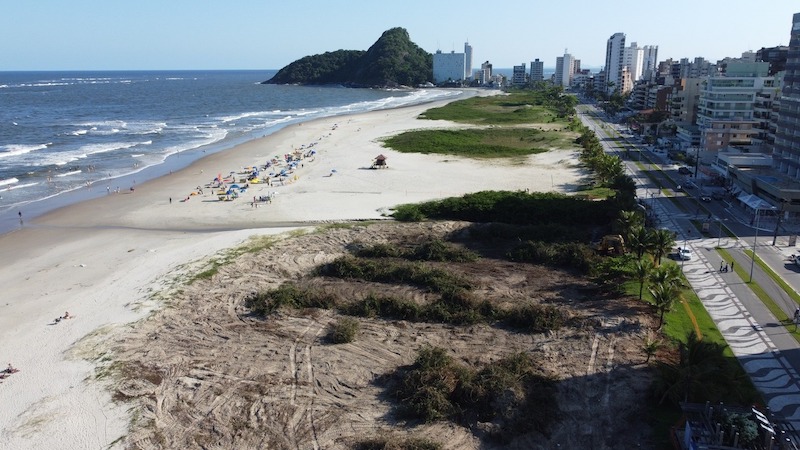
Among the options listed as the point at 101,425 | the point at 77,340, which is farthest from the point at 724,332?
the point at 77,340

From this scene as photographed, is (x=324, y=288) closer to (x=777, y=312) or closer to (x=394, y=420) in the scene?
(x=394, y=420)

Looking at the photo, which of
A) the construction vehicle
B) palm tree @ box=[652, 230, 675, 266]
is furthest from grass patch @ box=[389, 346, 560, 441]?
the construction vehicle

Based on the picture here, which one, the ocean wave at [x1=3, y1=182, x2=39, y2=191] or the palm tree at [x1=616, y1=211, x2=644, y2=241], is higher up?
the palm tree at [x1=616, y1=211, x2=644, y2=241]

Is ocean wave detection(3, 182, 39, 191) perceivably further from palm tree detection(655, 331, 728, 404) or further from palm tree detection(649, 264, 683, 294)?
palm tree detection(655, 331, 728, 404)

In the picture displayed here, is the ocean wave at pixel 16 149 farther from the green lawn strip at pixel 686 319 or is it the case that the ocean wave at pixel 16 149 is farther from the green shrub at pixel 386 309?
the green lawn strip at pixel 686 319

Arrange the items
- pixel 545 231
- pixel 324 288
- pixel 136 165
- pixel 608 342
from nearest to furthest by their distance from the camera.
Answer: pixel 608 342 < pixel 324 288 < pixel 545 231 < pixel 136 165

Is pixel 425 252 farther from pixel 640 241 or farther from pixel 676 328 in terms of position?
pixel 676 328

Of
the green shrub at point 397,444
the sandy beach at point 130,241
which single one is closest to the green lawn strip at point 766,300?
the green shrub at point 397,444
